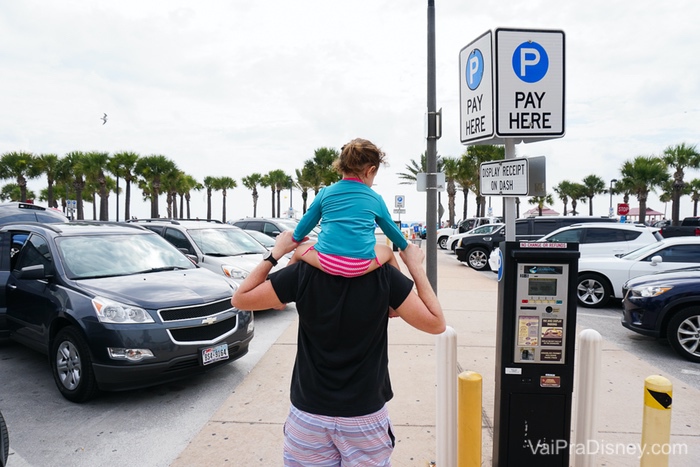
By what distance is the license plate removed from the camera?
183 inches

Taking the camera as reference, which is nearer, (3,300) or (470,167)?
(3,300)

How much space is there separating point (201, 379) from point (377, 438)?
3.83 m

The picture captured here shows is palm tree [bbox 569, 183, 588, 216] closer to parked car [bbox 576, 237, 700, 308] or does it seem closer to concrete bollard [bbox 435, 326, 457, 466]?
parked car [bbox 576, 237, 700, 308]

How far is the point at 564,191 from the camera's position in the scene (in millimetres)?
69938

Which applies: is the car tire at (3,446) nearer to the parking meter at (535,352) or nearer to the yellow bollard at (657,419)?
the parking meter at (535,352)

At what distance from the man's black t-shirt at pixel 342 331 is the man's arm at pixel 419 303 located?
0.04 metres

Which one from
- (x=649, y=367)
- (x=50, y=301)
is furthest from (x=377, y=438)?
(x=649, y=367)

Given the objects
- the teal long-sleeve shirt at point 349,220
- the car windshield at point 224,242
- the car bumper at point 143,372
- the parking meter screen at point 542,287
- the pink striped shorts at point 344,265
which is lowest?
the car bumper at point 143,372

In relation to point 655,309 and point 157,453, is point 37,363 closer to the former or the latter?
point 157,453

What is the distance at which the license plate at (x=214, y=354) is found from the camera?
4652mm

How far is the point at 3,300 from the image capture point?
5.73 meters

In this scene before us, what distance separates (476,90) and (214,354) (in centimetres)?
347

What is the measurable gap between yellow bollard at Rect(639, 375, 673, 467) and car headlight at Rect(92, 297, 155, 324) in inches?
156

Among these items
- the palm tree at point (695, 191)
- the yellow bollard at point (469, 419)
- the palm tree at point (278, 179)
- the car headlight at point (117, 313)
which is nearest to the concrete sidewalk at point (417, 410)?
the yellow bollard at point (469, 419)
